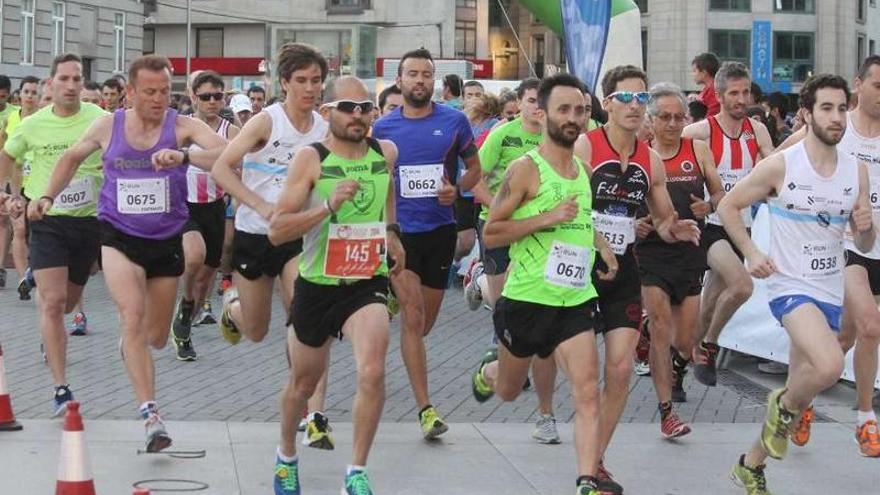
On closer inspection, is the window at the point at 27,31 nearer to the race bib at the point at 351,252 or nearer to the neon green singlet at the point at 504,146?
the neon green singlet at the point at 504,146

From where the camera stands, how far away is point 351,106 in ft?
24.0

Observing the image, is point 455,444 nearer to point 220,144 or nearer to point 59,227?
point 220,144

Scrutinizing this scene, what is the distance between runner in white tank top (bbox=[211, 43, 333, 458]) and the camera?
28.1ft

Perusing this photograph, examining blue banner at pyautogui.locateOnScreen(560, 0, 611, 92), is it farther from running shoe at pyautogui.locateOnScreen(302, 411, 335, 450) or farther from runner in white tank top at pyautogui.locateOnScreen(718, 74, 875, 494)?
running shoe at pyautogui.locateOnScreen(302, 411, 335, 450)

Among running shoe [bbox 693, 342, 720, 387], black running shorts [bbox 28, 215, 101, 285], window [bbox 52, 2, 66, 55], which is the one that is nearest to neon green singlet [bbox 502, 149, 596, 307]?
running shoe [bbox 693, 342, 720, 387]

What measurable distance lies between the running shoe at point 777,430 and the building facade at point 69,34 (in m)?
38.8

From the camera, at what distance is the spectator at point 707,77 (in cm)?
1382

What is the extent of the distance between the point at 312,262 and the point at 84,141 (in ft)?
6.95

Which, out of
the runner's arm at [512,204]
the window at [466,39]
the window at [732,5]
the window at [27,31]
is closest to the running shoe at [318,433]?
the runner's arm at [512,204]

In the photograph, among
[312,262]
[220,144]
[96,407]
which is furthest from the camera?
[96,407]

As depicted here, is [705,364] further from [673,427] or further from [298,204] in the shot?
[298,204]

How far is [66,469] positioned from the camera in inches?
240

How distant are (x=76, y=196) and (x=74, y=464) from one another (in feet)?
13.6

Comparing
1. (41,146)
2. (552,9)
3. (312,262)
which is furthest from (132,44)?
(312,262)
